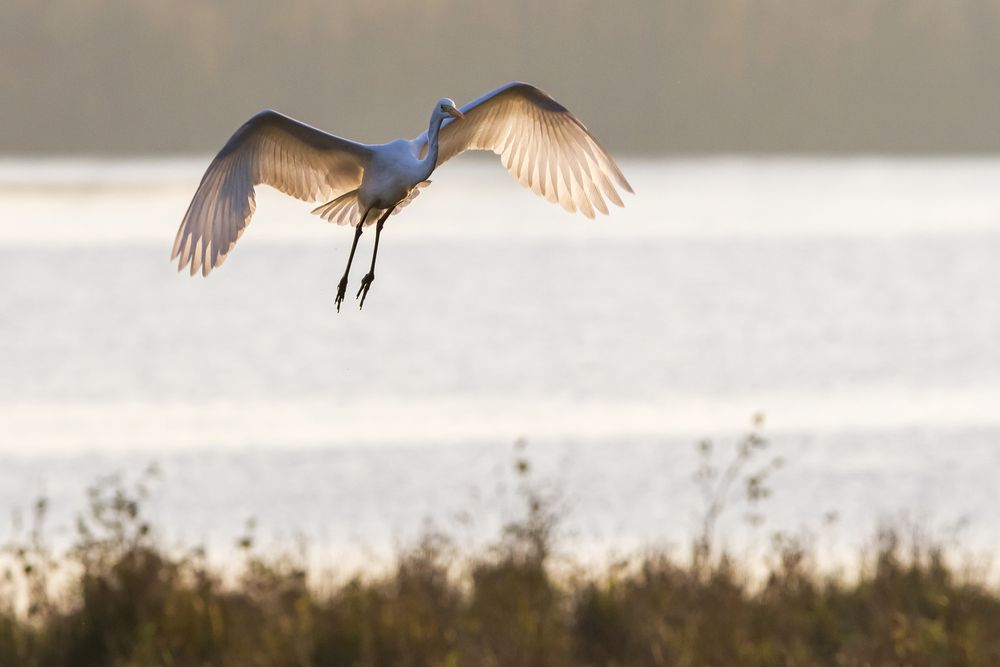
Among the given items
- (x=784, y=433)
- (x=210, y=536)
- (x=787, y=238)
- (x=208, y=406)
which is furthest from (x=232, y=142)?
(x=787, y=238)

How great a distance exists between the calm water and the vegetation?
1650 millimetres

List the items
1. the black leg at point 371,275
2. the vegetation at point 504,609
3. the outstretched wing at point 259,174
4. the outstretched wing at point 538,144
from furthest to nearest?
the vegetation at point 504,609
the outstretched wing at point 538,144
the outstretched wing at point 259,174
the black leg at point 371,275

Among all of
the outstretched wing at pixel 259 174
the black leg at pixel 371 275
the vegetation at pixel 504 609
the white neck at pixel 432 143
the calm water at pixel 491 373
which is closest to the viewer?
the black leg at pixel 371 275

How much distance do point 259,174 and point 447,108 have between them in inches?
30.1

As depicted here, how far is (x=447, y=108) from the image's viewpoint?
358 centimetres

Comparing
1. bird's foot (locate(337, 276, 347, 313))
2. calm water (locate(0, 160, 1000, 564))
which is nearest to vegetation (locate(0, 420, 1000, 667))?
calm water (locate(0, 160, 1000, 564))

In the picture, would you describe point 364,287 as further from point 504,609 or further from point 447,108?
point 504,609

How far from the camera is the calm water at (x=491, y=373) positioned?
96.6 feet

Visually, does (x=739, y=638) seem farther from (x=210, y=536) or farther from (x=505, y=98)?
(x=210, y=536)

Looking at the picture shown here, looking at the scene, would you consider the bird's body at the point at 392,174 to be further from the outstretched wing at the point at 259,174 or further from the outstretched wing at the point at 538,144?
the outstretched wing at the point at 538,144

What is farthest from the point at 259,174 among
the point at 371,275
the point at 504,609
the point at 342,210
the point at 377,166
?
the point at 504,609

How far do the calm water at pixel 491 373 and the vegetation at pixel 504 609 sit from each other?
1.65m

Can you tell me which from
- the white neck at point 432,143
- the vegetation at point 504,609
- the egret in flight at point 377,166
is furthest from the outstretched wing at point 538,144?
the vegetation at point 504,609

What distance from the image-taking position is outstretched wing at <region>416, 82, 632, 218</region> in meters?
4.41
